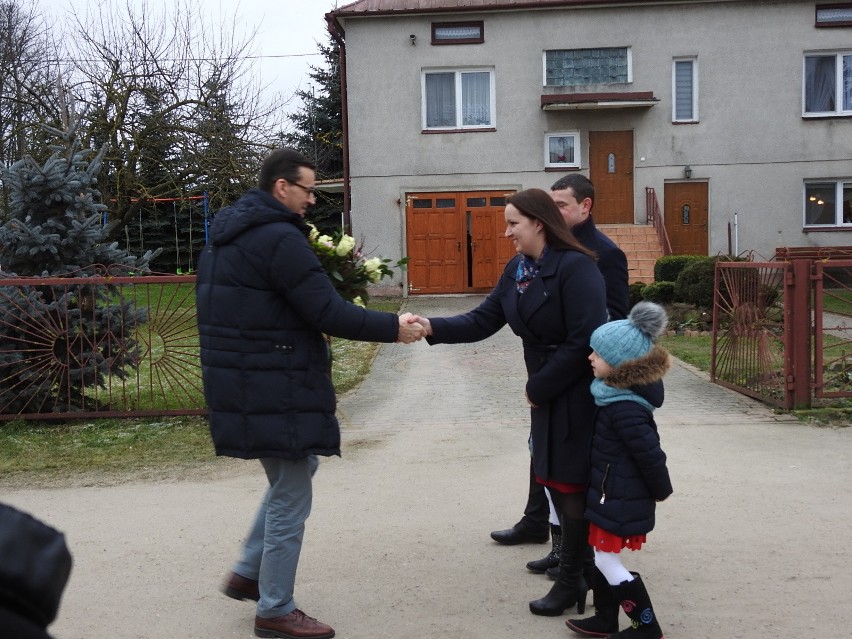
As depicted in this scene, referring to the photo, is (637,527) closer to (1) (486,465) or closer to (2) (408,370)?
(1) (486,465)

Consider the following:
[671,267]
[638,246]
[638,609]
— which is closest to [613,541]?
[638,609]

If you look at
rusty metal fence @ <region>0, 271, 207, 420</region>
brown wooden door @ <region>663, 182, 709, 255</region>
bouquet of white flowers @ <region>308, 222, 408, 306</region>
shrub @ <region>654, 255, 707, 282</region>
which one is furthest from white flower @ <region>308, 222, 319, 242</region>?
brown wooden door @ <region>663, 182, 709, 255</region>

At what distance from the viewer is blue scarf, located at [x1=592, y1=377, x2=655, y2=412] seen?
3.72 m

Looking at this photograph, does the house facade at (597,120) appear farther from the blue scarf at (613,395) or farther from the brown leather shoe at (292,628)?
the blue scarf at (613,395)

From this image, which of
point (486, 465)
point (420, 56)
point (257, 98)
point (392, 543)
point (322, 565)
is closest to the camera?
point (322, 565)

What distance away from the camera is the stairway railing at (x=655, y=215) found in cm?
2127

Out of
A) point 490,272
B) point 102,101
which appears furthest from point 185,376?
point 102,101

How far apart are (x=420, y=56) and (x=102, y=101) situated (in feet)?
25.7

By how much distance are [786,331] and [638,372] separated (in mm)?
5127

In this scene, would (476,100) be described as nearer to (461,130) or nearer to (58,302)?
(461,130)

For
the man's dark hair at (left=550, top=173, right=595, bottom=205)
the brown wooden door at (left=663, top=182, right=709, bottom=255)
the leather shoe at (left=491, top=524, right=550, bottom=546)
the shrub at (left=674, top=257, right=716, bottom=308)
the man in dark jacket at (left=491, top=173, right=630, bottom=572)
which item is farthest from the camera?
the brown wooden door at (left=663, top=182, right=709, bottom=255)

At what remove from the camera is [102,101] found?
2258 centimetres

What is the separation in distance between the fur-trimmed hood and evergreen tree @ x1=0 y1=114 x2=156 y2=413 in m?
5.86

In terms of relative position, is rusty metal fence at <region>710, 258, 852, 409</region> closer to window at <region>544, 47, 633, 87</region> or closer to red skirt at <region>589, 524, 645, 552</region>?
red skirt at <region>589, 524, 645, 552</region>
